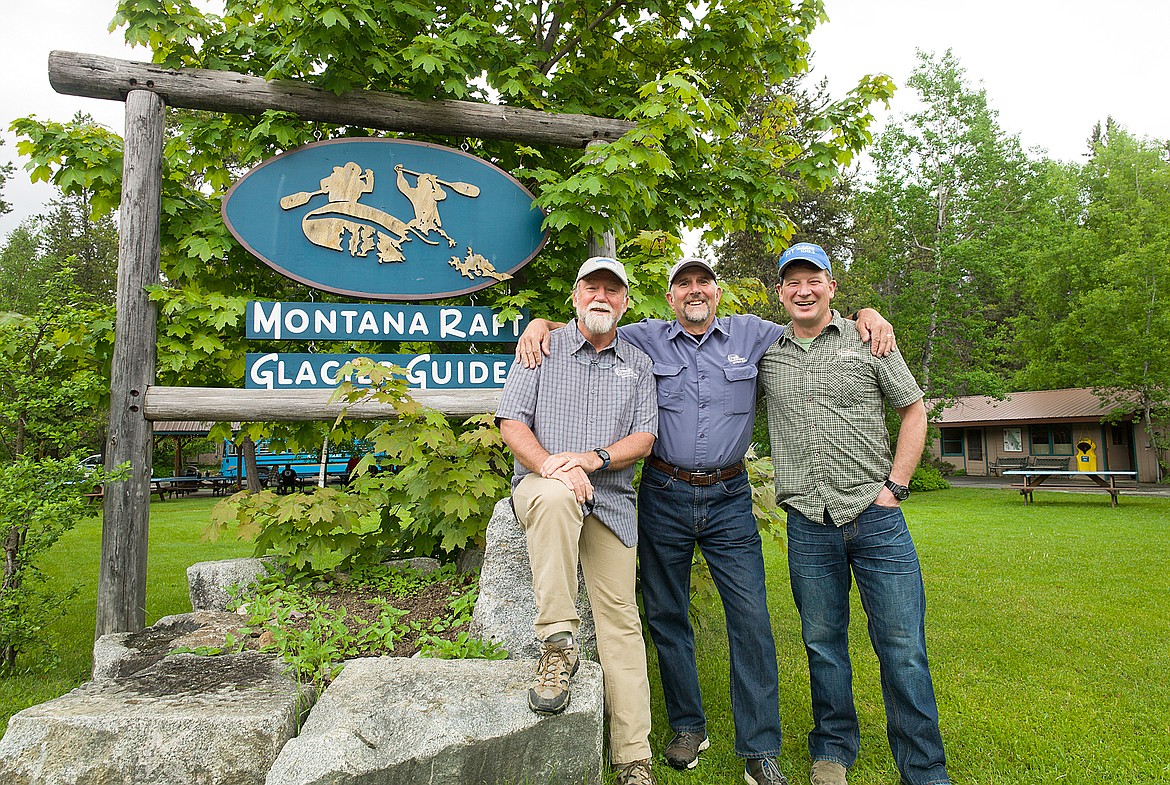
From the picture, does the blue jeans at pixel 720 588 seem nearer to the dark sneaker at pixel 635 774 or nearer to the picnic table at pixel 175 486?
the dark sneaker at pixel 635 774

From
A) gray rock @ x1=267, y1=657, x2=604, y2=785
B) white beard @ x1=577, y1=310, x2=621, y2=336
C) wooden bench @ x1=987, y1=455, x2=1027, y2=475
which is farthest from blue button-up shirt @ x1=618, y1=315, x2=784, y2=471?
wooden bench @ x1=987, y1=455, x2=1027, y2=475

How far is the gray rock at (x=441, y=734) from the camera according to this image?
97.4 inches

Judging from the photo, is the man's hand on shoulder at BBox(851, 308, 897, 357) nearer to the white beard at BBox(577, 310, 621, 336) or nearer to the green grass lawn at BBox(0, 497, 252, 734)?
the white beard at BBox(577, 310, 621, 336)

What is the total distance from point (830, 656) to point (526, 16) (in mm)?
5026

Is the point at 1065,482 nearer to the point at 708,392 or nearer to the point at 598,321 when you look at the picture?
the point at 708,392

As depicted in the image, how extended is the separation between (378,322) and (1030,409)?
99.0 feet

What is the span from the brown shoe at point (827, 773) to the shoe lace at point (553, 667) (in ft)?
3.97

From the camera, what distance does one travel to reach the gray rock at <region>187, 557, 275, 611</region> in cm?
445

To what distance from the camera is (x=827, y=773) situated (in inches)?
121

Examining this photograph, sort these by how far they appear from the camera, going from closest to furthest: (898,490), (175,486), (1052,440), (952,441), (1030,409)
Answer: (898,490), (175,486), (1030,409), (1052,440), (952,441)

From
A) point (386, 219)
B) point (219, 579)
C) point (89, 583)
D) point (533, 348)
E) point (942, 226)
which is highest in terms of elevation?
point (942, 226)

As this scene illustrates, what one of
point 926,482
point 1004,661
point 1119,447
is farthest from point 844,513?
point 1119,447

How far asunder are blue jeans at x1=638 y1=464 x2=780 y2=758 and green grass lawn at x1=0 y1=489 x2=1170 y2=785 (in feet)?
0.85

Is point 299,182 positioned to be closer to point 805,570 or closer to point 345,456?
point 805,570
